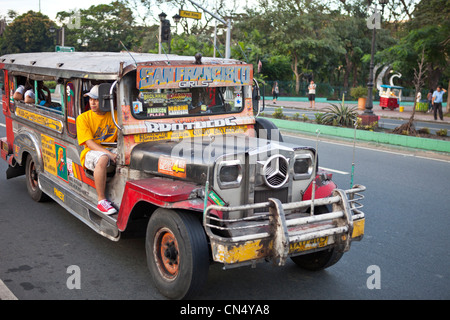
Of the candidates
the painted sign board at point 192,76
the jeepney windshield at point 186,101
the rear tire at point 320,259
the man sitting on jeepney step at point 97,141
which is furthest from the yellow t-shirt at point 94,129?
the rear tire at point 320,259

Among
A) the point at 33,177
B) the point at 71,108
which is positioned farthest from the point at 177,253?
the point at 33,177

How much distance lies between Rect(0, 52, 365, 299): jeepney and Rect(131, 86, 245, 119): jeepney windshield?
0.01 m

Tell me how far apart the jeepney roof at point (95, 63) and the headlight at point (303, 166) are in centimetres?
160

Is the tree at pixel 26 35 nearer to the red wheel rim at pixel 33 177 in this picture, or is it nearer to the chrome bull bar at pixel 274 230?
the red wheel rim at pixel 33 177

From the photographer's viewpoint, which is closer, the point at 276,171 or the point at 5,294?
the point at 5,294

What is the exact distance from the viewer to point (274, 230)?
13.0ft

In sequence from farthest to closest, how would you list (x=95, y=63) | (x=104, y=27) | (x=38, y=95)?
1. (x=104, y=27)
2. (x=38, y=95)
3. (x=95, y=63)

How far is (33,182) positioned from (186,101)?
3322 millimetres

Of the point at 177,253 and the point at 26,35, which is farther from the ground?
the point at 26,35

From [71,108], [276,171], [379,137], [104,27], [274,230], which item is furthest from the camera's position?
[104,27]

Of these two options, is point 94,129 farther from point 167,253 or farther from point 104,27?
point 104,27

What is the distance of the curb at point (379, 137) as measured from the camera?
1302 cm

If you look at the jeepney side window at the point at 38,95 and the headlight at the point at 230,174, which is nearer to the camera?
the headlight at the point at 230,174
